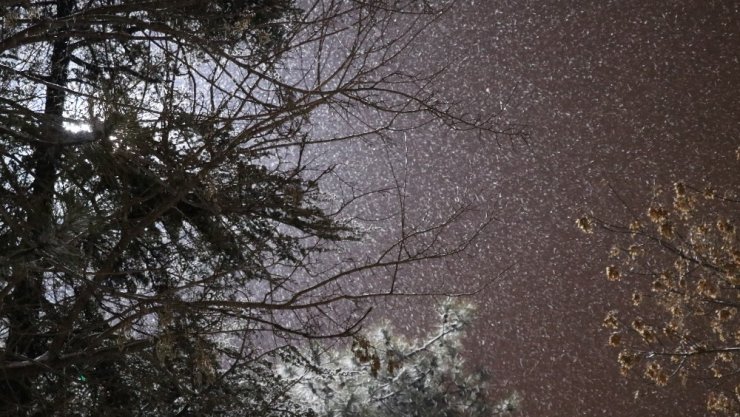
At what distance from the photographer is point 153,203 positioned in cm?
348

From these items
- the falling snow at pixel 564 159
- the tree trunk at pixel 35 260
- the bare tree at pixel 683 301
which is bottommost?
the tree trunk at pixel 35 260

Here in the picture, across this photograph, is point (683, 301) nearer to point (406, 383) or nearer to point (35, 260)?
point (406, 383)

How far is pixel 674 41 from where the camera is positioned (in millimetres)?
6645

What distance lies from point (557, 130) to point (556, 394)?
6.32ft

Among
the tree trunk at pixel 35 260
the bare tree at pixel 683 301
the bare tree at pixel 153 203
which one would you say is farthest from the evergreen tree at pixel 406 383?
the tree trunk at pixel 35 260

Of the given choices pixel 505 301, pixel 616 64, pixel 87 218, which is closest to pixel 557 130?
pixel 616 64

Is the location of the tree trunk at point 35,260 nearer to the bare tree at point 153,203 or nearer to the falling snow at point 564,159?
the bare tree at point 153,203

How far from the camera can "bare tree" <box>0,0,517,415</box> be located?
2.22 m

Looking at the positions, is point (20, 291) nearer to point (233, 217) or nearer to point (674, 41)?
point (233, 217)

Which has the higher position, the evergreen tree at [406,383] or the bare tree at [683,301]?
the bare tree at [683,301]

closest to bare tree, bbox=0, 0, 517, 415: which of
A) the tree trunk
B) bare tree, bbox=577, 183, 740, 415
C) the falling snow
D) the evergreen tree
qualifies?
the tree trunk

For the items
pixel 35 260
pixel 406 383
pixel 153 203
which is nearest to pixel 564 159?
pixel 406 383

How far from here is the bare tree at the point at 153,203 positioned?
222 centimetres

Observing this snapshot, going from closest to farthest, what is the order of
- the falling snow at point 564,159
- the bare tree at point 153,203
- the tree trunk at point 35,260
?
1. the tree trunk at point 35,260
2. the bare tree at point 153,203
3. the falling snow at point 564,159
